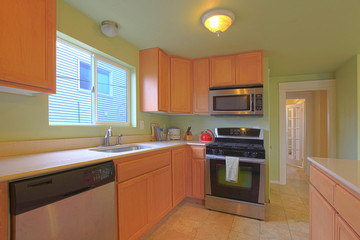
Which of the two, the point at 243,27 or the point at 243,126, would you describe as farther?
the point at 243,126

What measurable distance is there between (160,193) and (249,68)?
213 centimetres

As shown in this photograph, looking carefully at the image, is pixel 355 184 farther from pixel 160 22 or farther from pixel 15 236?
pixel 160 22

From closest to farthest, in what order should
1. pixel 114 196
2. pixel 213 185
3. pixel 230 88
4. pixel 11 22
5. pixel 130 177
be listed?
pixel 11 22 < pixel 114 196 < pixel 130 177 < pixel 213 185 < pixel 230 88

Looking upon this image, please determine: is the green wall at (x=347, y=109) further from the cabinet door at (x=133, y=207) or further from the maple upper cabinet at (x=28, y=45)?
the maple upper cabinet at (x=28, y=45)

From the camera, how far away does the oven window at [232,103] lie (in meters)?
2.55

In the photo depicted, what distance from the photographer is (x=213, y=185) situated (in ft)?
7.87

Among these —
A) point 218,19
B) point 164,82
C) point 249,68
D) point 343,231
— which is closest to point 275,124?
point 249,68

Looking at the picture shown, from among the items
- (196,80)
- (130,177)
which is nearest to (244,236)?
(130,177)

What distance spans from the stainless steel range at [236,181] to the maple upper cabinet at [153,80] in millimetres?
1004

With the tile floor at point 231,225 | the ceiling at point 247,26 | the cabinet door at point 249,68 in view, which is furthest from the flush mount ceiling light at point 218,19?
the tile floor at point 231,225

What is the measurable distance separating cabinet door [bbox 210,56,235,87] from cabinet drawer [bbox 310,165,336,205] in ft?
5.35

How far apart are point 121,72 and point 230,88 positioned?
5.46 feet

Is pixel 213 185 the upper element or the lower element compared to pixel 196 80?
lower

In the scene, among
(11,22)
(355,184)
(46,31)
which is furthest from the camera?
(46,31)
